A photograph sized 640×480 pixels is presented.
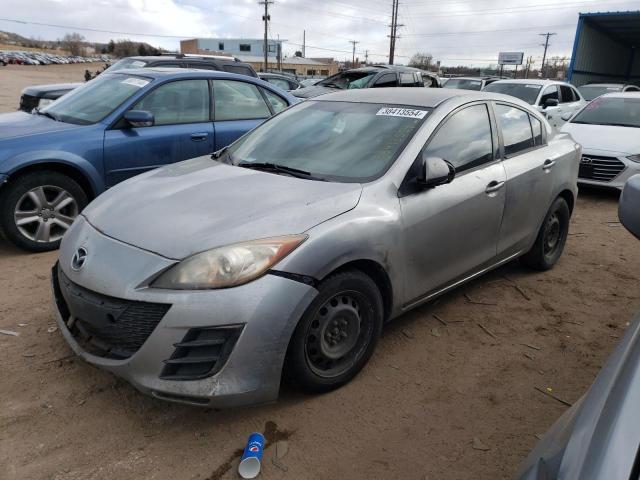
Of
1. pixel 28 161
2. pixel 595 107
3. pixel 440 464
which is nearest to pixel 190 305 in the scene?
pixel 440 464

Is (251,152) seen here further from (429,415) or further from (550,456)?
(550,456)

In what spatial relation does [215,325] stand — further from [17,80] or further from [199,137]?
[17,80]

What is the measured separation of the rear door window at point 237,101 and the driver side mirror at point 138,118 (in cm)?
94

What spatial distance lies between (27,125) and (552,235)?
504 centimetres

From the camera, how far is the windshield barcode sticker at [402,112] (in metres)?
3.29

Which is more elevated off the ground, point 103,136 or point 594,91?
point 594,91

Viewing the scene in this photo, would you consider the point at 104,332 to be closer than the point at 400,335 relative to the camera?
Yes

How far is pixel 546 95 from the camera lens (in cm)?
1173

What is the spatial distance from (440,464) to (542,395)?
926mm

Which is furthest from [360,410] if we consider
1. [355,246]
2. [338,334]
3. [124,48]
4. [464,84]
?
[124,48]

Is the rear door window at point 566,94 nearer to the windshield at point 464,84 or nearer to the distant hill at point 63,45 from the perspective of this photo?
the windshield at point 464,84

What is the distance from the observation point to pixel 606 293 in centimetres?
431

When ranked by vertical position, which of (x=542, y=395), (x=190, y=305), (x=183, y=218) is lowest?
(x=542, y=395)

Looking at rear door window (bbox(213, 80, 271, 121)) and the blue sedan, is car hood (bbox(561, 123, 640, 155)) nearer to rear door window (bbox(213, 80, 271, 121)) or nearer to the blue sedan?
rear door window (bbox(213, 80, 271, 121))
